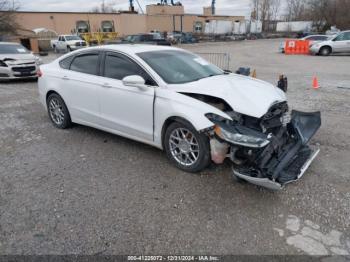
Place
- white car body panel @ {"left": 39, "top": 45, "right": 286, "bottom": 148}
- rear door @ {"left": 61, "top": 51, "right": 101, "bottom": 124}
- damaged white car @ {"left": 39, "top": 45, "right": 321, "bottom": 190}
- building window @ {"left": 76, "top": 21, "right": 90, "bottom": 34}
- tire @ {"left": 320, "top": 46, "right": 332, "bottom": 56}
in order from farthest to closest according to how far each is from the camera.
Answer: building window @ {"left": 76, "top": 21, "right": 90, "bottom": 34}
tire @ {"left": 320, "top": 46, "right": 332, "bottom": 56}
rear door @ {"left": 61, "top": 51, "right": 101, "bottom": 124}
white car body panel @ {"left": 39, "top": 45, "right": 286, "bottom": 148}
damaged white car @ {"left": 39, "top": 45, "right": 321, "bottom": 190}

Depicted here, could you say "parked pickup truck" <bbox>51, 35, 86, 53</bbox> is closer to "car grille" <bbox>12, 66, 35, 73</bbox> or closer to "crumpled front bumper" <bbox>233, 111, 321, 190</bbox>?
"car grille" <bbox>12, 66, 35, 73</bbox>

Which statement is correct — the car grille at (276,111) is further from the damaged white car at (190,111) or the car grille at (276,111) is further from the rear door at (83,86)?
the rear door at (83,86)

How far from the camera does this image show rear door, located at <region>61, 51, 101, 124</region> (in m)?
4.66

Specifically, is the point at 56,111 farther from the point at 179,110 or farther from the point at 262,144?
the point at 262,144

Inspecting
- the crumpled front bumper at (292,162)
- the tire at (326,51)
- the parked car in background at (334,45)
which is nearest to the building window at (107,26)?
the parked car in background at (334,45)

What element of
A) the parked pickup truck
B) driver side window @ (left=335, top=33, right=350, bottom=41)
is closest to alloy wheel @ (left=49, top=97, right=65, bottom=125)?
driver side window @ (left=335, top=33, right=350, bottom=41)

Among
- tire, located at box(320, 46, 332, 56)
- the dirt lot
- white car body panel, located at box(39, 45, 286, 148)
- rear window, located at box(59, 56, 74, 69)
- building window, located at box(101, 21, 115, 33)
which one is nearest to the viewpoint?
the dirt lot

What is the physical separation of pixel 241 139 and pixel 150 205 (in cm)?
123

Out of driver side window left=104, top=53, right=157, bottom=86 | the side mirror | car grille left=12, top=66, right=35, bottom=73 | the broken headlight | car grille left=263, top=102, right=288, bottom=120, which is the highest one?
driver side window left=104, top=53, right=157, bottom=86

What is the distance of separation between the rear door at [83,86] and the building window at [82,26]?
47326mm

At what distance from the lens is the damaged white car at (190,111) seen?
3176mm

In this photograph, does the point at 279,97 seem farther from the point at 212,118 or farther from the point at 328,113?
the point at 328,113

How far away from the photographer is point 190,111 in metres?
3.49

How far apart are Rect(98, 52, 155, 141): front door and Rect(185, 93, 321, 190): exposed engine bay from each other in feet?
2.35
